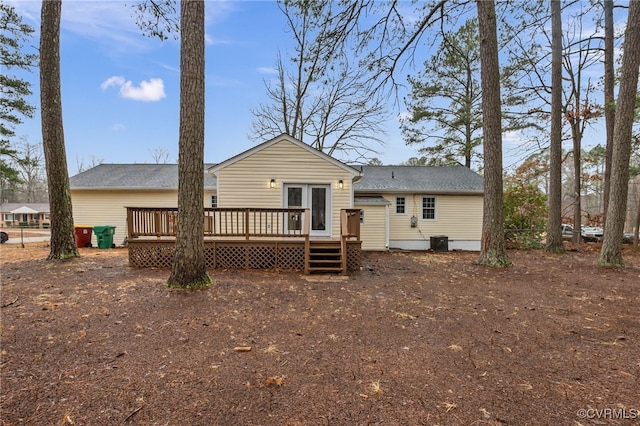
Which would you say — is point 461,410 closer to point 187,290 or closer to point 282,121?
point 187,290

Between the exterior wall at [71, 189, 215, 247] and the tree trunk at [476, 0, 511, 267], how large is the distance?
10.7m

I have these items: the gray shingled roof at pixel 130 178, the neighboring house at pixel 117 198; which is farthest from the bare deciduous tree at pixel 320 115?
the neighboring house at pixel 117 198

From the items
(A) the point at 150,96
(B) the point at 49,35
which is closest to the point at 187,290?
(B) the point at 49,35

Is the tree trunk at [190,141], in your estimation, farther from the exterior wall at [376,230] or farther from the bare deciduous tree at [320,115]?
the bare deciduous tree at [320,115]

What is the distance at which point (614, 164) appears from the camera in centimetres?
759

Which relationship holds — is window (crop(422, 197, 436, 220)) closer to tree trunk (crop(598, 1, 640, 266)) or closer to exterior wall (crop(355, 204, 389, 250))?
exterior wall (crop(355, 204, 389, 250))

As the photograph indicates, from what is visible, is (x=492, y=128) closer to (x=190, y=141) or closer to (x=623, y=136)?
(x=623, y=136)

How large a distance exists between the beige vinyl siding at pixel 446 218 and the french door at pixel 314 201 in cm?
465

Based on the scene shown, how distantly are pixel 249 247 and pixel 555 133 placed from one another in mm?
11253

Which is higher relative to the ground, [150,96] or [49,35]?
[150,96]

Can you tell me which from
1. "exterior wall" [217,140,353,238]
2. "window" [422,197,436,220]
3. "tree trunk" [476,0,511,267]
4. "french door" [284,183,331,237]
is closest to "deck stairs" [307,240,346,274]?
"exterior wall" [217,140,353,238]

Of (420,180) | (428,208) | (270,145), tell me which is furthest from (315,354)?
(420,180)

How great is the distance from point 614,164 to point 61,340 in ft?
37.5

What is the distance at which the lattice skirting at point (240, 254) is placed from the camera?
7.43m
